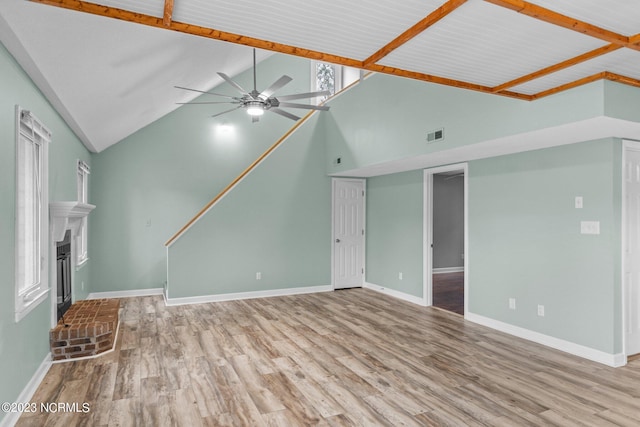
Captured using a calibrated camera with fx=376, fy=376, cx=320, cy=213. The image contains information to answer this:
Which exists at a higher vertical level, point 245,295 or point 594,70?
point 594,70

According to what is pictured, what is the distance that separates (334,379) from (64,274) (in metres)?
3.29

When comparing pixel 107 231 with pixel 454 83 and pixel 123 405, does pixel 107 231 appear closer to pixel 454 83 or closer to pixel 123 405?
pixel 123 405

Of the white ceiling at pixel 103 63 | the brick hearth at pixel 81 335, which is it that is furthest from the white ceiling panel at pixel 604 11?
the brick hearth at pixel 81 335

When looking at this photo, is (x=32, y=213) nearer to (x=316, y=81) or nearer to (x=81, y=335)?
(x=81, y=335)

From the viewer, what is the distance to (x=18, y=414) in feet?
8.35

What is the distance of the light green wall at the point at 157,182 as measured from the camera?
21.5 ft

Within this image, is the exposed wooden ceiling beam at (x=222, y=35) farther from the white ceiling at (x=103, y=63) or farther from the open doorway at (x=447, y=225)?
the open doorway at (x=447, y=225)

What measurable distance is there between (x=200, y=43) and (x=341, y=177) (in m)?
3.54

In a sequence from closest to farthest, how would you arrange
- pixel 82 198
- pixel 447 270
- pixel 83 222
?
pixel 83 222, pixel 82 198, pixel 447 270

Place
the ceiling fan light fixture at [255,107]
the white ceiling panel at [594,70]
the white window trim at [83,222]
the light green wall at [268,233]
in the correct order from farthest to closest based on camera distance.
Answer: the light green wall at [268,233]
the white window trim at [83,222]
the ceiling fan light fixture at [255,107]
the white ceiling panel at [594,70]

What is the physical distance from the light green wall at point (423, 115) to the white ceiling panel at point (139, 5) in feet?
10.0

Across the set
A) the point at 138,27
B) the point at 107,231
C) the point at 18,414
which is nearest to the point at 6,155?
the point at 138,27

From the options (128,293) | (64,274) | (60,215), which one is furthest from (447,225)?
(60,215)

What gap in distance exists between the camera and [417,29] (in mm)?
2029
